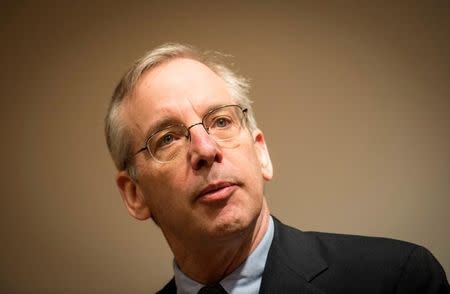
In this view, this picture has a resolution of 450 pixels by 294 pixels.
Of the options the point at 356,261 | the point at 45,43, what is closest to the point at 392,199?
the point at 356,261

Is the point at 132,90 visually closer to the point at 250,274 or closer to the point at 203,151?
the point at 203,151

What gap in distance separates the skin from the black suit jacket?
0.39ft

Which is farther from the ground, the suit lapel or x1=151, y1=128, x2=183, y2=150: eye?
x1=151, y1=128, x2=183, y2=150: eye

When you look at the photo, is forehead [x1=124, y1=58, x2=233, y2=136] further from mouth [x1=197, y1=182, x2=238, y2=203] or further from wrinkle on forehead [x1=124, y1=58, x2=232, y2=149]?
mouth [x1=197, y1=182, x2=238, y2=203]

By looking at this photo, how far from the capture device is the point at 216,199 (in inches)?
40.1

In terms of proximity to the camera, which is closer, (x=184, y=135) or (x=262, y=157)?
(x=184, y=135)

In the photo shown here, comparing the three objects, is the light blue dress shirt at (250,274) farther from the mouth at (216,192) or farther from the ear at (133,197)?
the ear at (133,197)

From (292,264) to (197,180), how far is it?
37cm

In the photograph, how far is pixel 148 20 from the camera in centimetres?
176

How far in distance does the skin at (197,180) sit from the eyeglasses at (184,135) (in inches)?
0.8

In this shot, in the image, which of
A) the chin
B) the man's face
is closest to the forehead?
the man's face

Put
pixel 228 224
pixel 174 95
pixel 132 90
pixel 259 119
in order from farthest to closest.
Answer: pixel 259 119 → pixel 132 90 → pixel 174 95 → pixel 228 224

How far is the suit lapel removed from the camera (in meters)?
1.05

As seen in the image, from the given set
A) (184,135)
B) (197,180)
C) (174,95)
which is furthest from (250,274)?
(174,95)
